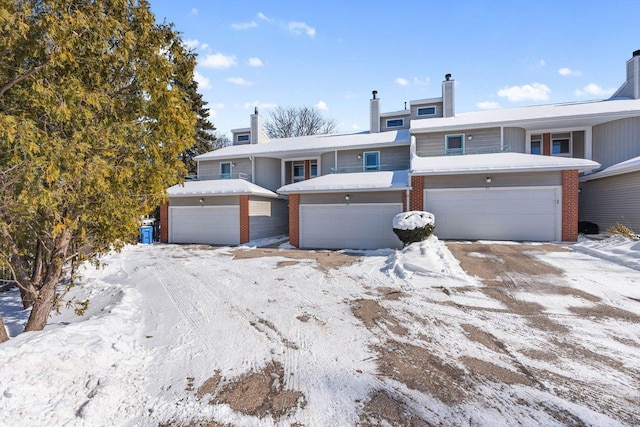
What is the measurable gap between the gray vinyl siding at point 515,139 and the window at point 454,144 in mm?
2100

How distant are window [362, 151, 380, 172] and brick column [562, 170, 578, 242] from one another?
867 centimetres

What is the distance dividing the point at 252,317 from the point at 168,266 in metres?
5.53

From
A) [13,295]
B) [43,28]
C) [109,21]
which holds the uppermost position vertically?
[109,21]

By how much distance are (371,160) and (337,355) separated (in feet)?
49.7

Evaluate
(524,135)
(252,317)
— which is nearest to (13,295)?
(252,317)

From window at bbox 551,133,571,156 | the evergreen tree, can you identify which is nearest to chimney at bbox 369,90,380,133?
window at bbox 551,133,571,156

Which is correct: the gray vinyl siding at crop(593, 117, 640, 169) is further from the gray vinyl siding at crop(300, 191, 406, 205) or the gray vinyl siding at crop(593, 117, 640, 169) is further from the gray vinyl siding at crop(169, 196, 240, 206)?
the gray vinyl siding at crop(169, 196, 240, 206)

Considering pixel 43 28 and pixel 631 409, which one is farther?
pixel 43 28

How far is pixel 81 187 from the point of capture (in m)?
3.75

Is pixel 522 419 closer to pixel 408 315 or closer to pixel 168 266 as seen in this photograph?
pixel 408 315

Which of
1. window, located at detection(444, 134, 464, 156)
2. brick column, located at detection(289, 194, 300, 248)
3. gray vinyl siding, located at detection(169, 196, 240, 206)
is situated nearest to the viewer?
brick column, located at detection(289, 194, 300, 248)

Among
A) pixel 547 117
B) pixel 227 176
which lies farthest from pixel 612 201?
Result: pixel 227 176

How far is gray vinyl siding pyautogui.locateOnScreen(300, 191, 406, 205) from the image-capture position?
41.8 feet

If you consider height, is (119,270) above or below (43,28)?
below
